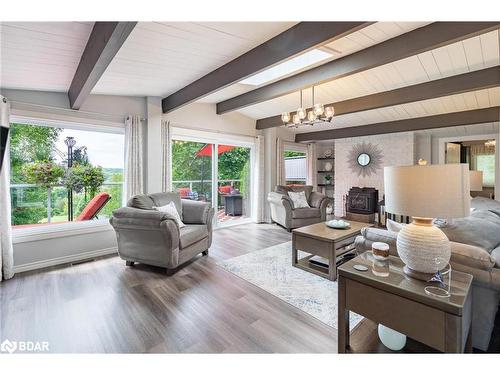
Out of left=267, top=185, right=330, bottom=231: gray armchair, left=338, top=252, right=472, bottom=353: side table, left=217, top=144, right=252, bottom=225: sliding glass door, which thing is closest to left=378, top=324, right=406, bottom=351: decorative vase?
left=338, top=252, right=472, bottom=353: side table

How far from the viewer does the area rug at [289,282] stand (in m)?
2.08

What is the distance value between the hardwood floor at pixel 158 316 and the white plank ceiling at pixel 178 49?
A: 7.75 feet

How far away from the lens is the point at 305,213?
4863 millimetres

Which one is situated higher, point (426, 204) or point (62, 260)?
Result: point (426, 204)

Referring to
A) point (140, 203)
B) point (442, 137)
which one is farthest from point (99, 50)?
point (442, 137)

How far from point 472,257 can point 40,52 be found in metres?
3.65

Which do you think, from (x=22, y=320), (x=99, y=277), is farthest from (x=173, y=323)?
(x=99, y=277)

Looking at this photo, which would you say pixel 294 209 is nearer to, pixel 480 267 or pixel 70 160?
pixel 480 267

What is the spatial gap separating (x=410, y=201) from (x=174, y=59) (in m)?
2.49

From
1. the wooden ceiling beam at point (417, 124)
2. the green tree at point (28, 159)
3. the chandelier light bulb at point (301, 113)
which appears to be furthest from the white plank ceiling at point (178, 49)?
the wooden ceiling beam at point (417, 124)

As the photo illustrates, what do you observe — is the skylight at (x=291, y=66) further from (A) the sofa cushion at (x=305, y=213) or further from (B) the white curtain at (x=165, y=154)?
(A) the sofa cushion at (x=305, y=213)

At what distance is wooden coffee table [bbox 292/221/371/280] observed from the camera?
8.74ft
